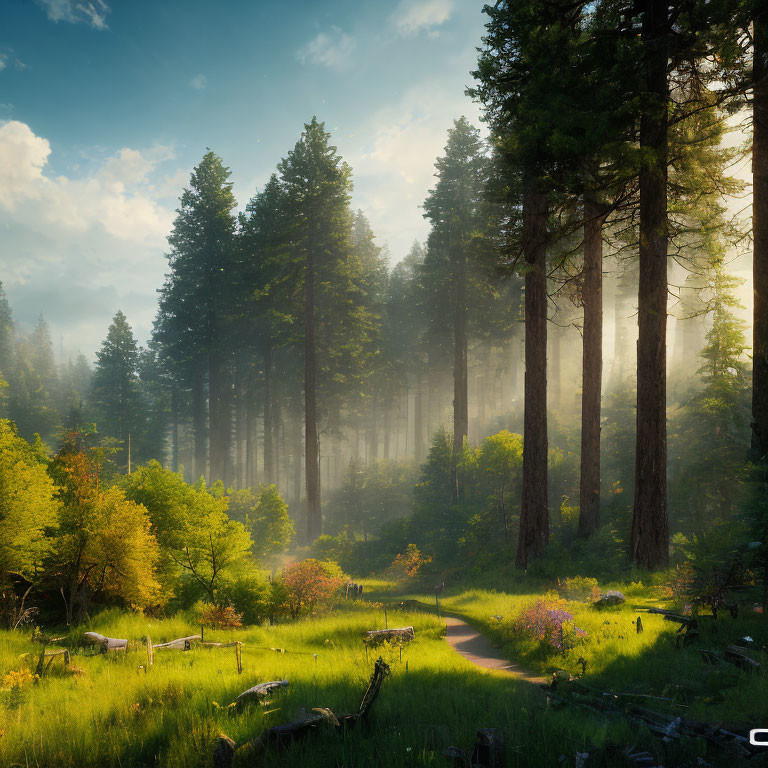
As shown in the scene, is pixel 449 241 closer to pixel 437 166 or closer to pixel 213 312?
pixel 437 166

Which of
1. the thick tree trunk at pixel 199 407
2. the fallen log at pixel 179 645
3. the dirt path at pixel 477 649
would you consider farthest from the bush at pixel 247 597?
the thick tree trunk at pixel 199 407

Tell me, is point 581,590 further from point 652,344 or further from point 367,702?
point 367,702

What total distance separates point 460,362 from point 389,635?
21.5 meters

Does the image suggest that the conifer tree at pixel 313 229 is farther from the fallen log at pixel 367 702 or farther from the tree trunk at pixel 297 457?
the fallen log at pixel 367 702

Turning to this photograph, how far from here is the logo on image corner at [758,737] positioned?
4.17m

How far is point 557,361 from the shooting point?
131 ft

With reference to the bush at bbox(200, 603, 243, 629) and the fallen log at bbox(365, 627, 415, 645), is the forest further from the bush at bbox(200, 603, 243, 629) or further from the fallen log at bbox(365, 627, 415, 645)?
the fallen log at bbox(365, 627, 415, 645)

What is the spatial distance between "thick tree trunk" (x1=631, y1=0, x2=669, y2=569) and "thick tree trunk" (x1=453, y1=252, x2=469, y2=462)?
1625 centimetres

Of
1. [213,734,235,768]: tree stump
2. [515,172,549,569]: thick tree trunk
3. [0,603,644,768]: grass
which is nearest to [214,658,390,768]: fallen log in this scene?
[213,734,235,768]: tree stump

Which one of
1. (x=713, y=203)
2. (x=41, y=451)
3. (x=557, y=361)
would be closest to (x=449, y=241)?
(x=557, y=361)

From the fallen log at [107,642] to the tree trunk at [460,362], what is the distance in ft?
67.9

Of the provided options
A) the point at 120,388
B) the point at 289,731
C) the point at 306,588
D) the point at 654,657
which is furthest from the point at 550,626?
the point at 120,388

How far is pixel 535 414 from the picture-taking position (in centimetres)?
1520

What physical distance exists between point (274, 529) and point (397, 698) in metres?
18.4
